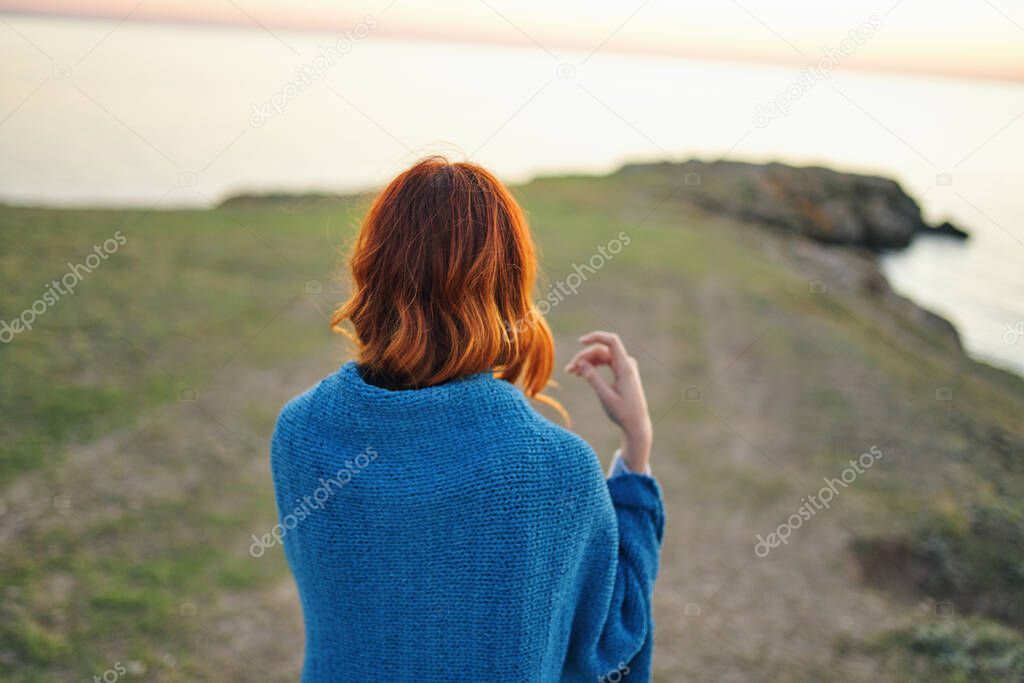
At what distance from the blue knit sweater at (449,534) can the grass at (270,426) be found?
492 millimetres

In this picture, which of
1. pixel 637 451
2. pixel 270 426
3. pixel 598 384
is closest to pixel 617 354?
pixel 598 384

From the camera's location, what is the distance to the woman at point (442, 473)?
4.78ft

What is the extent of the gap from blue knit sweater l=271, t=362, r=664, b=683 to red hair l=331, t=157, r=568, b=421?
67mm

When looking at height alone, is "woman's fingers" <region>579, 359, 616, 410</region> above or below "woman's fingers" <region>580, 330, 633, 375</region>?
below

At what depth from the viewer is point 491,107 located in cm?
1104

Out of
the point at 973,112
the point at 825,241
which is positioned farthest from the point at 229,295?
the point at 825,241

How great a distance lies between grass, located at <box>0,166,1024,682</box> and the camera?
3711 mm

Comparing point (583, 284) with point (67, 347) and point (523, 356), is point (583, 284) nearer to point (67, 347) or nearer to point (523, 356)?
point (67, 347)

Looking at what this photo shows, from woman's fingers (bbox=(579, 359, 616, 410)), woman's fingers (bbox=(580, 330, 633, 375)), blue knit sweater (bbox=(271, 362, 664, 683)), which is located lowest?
blue knit sweater (bbox=(271, 362, 664, 683))

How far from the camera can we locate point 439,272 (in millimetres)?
1484

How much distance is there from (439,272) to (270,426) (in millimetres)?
4598

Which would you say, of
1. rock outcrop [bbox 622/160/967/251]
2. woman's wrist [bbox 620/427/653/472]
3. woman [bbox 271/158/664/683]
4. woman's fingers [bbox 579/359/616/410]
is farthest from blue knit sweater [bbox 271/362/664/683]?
rock outcrop [bbox 622/160/967/251]

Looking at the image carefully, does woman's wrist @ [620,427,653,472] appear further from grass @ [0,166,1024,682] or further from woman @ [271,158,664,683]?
grass @ [0,166,1024,682]

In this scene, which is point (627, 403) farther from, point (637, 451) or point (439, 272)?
point (439, 272)
